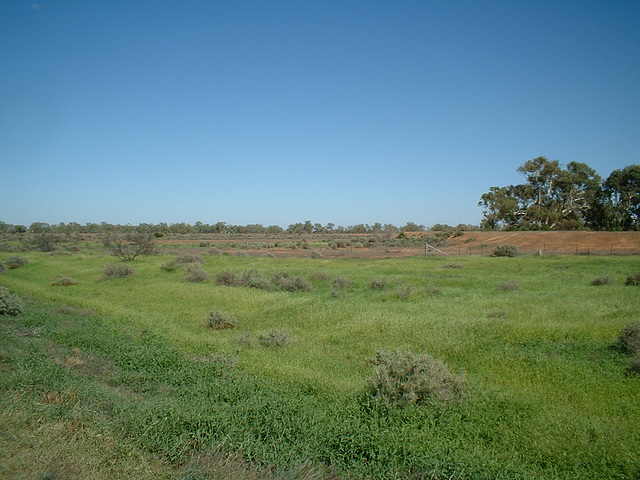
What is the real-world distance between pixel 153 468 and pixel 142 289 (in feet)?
60.6

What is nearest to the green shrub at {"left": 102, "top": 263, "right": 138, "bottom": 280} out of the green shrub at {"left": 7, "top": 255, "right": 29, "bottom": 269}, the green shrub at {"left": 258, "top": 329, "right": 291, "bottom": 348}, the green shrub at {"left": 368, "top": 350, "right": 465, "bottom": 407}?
the green shrub at {"left": 7, "top": 255, "right": 29, "bottom": 269}

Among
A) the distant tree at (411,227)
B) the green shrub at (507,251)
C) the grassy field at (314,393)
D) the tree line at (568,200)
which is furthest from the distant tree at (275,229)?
the grassy field at (314,393)

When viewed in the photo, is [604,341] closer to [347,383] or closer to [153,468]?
[347,383]

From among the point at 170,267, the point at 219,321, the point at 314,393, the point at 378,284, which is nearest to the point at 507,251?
the point at 378,284

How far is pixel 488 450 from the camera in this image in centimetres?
560

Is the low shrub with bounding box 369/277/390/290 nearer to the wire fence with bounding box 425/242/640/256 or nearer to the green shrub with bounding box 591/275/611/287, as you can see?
the green shrub with bounding box 591/275/611/287

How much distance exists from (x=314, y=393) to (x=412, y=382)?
1852mm

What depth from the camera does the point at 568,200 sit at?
218 ft

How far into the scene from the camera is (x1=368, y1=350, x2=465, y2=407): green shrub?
7.02 meters

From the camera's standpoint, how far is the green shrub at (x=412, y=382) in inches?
276

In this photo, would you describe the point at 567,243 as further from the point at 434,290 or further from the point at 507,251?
the point at 434,290

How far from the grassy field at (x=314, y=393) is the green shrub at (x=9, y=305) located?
59 centimetres

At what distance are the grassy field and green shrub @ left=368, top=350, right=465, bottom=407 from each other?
7.5 inches

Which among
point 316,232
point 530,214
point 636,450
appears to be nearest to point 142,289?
point 636,450
